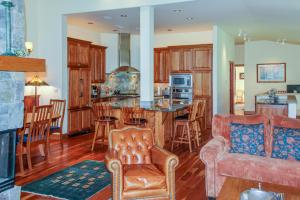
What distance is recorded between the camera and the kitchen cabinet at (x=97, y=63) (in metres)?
8.95

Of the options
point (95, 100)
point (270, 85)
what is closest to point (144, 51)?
point (95, 100)

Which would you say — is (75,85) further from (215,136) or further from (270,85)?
(270,85)

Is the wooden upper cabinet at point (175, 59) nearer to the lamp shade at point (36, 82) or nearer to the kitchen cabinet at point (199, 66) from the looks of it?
the kitchen cabinet at point (199, 66)

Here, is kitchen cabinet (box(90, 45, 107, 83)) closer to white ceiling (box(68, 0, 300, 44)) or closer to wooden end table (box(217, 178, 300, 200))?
white ceiling (box(68, 0, 300, 44))

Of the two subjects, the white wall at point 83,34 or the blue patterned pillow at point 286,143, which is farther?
the white wall at point 83,34

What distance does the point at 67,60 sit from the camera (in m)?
7.63

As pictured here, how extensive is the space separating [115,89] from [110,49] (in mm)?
1377

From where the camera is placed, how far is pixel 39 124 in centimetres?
500

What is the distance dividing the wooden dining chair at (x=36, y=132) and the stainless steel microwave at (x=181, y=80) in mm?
4881

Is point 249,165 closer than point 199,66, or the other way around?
point 249,165

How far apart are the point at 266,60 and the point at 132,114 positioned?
28.2 ft

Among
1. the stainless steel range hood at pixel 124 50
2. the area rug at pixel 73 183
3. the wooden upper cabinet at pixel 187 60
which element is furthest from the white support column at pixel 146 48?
the stainless steel range hood at pixel 124 50

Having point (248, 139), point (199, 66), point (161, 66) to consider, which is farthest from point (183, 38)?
point (248, 139)

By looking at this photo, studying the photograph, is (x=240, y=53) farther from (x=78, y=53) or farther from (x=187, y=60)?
(x=78, y=53)
